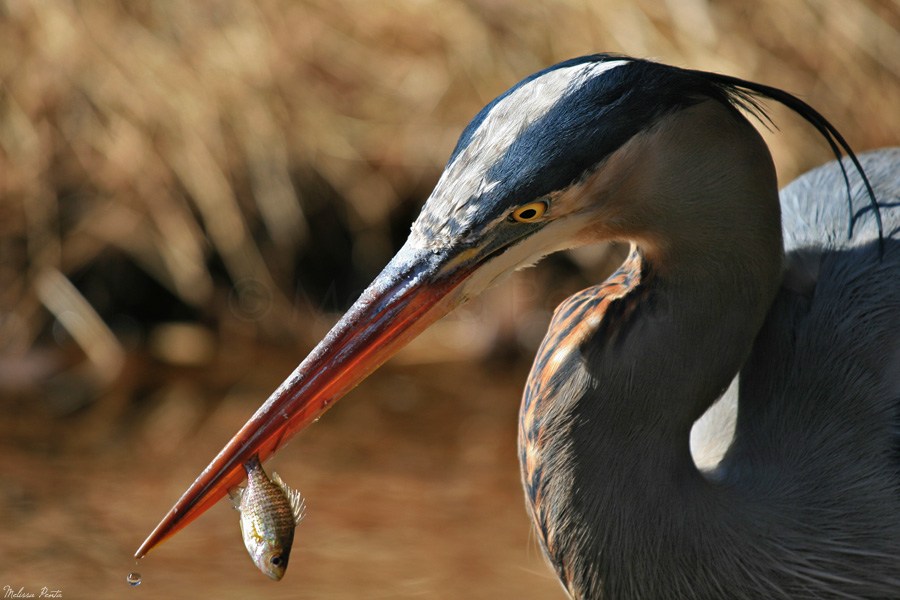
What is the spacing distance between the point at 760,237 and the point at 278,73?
3.21m

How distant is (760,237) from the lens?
5.84 feet

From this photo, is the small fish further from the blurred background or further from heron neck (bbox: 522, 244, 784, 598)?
the blurred background

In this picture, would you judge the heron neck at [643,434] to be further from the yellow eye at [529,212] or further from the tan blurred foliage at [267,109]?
the tan blurred foliage at [267,109]

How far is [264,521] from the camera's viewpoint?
1763mm

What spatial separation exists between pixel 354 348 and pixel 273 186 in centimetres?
277

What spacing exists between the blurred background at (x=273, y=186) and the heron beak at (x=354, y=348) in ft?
5.48

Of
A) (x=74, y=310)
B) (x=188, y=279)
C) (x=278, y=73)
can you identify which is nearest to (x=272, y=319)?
(x=188, y=279)

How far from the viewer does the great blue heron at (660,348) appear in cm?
163

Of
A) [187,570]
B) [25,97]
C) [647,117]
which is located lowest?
[187,570]

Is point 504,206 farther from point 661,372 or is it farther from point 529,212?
point 661,372

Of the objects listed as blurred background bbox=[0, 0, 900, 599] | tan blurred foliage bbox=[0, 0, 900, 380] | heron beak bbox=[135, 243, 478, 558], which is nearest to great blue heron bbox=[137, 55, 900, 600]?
heron beak bbox=[135, 243, 478, 558]

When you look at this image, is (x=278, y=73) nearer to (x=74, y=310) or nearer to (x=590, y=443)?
(x=74, y=310)

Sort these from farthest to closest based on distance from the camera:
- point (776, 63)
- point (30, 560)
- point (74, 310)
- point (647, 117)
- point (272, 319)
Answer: point (776, 63), point (272, 319), point (74, 310), point (30, 560), point (647, 117)

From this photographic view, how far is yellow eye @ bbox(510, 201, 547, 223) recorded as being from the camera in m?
1.62
